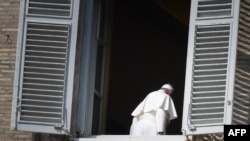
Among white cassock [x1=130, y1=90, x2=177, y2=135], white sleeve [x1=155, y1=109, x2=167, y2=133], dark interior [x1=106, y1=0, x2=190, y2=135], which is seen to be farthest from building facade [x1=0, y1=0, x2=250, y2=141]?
dark interior [x1=106, y1=0, x2=190, y2=135]

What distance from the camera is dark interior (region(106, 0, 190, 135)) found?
17047 millimetres

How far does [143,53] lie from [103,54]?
3.91m

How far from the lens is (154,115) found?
13.7 metres

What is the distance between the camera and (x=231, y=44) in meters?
12.6

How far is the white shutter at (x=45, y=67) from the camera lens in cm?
1282

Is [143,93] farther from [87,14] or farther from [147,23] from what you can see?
[87,14]

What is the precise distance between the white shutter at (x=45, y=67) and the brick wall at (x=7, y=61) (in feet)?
1.13

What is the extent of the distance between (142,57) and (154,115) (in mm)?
4516

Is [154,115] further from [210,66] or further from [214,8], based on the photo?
[214,8]

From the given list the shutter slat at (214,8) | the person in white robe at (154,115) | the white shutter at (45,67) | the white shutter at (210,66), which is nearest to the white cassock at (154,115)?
the person in white robe at (154,115)

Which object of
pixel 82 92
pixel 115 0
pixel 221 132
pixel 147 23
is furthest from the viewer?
pixel 147 23

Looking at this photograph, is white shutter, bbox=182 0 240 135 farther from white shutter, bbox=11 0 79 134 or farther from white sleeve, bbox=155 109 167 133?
white shutter, bbox=11 0 79 134

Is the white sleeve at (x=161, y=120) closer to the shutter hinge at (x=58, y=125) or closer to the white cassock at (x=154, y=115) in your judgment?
the white cassock at (x=154, y=115)

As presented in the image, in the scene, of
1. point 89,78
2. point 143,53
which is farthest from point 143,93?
point 89,78
